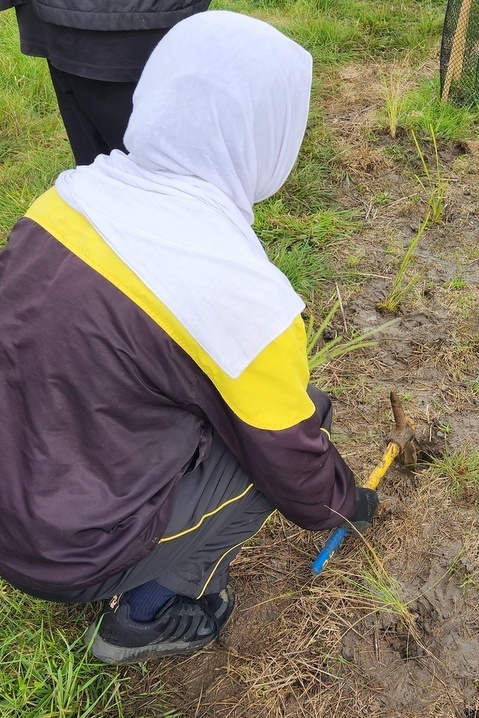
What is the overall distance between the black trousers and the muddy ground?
3.49 feet

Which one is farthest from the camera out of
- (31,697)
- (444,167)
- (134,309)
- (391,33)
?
(391,33)

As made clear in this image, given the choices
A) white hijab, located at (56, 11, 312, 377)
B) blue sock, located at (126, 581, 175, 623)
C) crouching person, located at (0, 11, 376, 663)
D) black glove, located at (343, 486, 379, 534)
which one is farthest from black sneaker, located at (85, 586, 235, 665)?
white hijab, located at (56, 11, 312, 377)

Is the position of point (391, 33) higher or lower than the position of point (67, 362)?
lower

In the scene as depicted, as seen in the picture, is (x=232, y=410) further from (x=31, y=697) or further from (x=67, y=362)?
(x=31, y=697)

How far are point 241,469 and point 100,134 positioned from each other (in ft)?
4.86

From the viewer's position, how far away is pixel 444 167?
3.10 metres

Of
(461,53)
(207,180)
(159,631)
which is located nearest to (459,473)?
(159,631)

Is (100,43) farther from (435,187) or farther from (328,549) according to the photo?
(435,187)

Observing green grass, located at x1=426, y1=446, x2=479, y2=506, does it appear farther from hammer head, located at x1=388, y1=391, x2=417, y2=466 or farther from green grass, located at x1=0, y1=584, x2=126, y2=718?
green grass, located at x1=0, y1=584, x2=126, y2=718

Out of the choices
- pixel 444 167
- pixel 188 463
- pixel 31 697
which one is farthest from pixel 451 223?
pixel 31 697

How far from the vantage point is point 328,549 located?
173 cm

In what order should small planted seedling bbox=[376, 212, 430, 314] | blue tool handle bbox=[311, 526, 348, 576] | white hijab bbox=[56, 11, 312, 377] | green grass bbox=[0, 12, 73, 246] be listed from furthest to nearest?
green grass bbox=[0, 12, 73, 246]
small planted seedling bbox=[376, 212, 430, 314]
blue tool handle bbox=[311, 526, 348, 576]
white hijab bbox=[56, 11, 312, 377]

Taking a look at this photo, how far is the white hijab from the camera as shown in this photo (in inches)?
41.6

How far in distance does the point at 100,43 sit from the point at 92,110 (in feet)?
0.95
